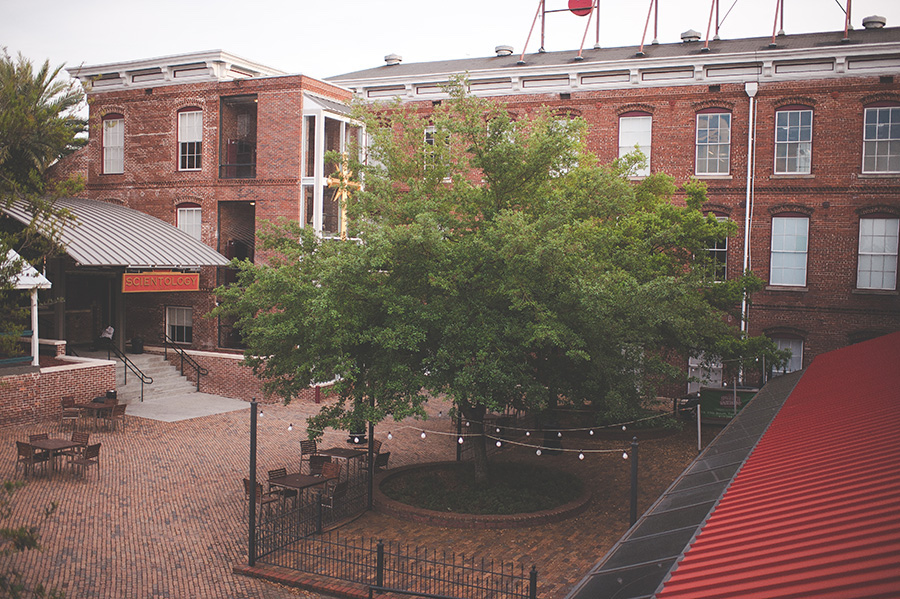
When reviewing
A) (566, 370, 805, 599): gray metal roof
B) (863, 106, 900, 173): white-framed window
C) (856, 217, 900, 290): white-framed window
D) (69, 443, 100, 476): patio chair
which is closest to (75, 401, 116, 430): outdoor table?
(69, 443, 100, 476): patio chair

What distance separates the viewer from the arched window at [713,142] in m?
28.8

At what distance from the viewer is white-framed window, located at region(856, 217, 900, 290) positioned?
26.7 m

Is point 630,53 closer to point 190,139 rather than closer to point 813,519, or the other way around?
point 190,139

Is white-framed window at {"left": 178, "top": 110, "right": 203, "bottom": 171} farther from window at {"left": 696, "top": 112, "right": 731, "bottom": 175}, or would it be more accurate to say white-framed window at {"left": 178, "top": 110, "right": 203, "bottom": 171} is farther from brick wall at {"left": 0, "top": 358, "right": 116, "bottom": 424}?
window at {"left": 696, "top": 112, "right": 731, "bottom": 175}

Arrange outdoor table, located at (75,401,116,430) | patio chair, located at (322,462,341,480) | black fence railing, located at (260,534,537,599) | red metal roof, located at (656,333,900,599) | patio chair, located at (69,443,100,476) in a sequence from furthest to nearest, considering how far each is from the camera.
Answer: outdoor table, located at (75,401,116,430) → patio chair, located at (69,443,100,476) → patio chair, located at (322,462,341,480) → black fence railing, located at (260,534,537,599) → red metal roof, located at (656,333,900,599)

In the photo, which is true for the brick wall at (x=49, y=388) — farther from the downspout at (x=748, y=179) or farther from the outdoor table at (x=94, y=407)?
the downspout at (x=748, y=179)

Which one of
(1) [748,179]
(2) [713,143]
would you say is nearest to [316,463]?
(1) [748,179]

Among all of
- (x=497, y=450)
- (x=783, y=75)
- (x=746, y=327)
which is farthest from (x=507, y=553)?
(x=783, y=75)

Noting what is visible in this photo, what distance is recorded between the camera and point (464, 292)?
14.3 metres

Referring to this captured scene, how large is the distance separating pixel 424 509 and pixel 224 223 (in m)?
20.9

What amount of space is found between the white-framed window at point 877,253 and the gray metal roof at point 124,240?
26.0 m

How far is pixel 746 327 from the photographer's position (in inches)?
1103

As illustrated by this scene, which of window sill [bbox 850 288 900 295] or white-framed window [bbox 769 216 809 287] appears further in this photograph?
white-framed window [bbox 769 216 809 287]

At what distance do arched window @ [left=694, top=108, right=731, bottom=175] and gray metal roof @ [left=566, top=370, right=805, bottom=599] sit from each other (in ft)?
67.0
